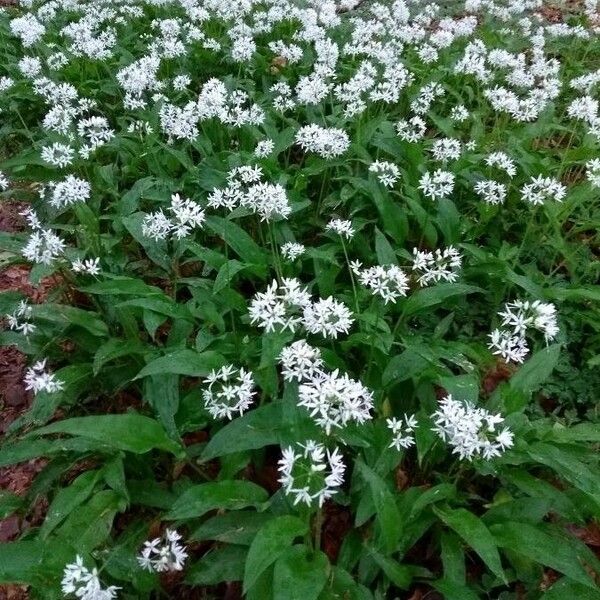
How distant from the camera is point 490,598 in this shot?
2.58 m

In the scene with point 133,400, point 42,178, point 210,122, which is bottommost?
point 133,400

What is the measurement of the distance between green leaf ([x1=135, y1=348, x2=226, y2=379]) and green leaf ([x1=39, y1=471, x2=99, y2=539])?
50cm

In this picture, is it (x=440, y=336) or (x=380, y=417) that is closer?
(x=380, y=417)

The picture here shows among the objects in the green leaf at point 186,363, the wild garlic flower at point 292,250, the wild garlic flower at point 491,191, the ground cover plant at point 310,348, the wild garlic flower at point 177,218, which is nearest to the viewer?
the ground cover plant at point 310,348

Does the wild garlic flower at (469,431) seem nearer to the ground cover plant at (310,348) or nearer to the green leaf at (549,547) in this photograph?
the ground cover plant at (310,348)

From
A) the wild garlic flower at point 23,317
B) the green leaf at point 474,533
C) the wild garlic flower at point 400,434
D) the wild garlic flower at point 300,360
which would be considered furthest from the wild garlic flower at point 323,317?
the wild garlic flower at point 23,317

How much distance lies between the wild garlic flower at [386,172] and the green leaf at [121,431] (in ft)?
8.02

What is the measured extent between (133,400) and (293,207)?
1.68 meters

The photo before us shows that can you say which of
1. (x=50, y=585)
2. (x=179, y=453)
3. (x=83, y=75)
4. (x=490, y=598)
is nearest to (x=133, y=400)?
(x=179, y=453)

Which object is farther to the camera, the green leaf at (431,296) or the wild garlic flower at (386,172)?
the wild garlic flower at (386,172)

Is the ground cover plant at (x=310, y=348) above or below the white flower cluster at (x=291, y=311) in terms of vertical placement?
below

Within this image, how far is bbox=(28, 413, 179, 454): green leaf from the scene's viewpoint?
2497 millimetres

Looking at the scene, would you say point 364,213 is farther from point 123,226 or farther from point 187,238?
point 123,226

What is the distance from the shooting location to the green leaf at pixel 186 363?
2.86 metres
